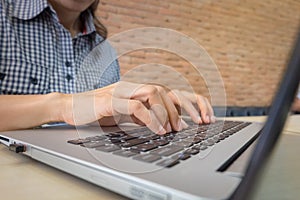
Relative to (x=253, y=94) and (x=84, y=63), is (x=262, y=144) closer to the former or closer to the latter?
(x=84, y=63)

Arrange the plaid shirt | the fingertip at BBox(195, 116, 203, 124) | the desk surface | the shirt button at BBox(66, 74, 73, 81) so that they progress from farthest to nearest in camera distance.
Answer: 1. the shirt button at BBox(66, 74, 73, 81)
2. the plaid shirt
3. the fingertip at BBox(195, 116, 203, 124)
4. the desk surface

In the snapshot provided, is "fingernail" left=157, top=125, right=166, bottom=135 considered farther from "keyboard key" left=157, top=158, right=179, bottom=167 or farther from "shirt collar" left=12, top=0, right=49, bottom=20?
"shirt collar" left=12, top=0, right=49, bottom=20

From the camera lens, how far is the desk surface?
252 millimetres

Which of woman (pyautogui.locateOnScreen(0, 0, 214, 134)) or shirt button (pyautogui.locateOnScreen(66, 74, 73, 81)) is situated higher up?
woman (pyautogui.locateOnScreen(0, 0, 214, 134))

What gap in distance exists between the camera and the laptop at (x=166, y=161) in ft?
0.50

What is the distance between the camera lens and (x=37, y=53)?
2.78ft

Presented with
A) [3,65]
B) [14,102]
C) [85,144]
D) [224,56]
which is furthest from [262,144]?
[224,56]

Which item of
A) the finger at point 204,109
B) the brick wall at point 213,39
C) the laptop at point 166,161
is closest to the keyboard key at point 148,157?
the laptop at point 166,161

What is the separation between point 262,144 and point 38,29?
2.75 feet

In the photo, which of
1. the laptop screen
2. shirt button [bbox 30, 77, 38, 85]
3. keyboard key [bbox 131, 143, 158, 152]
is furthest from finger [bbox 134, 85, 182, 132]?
shirt button [bbox 30, 77, 38, 85]

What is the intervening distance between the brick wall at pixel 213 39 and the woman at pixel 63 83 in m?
1.03

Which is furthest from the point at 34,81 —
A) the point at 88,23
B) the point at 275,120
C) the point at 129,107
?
the point at 275,120

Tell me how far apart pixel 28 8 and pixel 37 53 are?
5.3 inches

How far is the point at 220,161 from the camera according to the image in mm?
278
